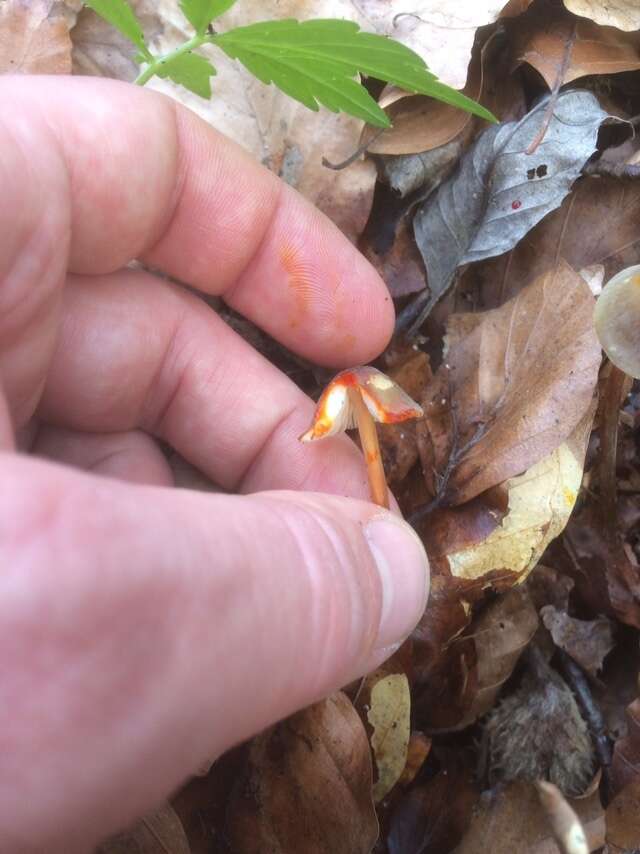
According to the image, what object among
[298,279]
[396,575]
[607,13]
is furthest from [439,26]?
[396,575]

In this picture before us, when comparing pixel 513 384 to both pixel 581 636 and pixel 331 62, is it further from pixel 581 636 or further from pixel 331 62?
pixel 331 62

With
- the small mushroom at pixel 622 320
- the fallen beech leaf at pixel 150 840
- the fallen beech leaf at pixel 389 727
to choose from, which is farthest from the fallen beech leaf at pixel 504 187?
the fallen beech leaf at pixel 150 840

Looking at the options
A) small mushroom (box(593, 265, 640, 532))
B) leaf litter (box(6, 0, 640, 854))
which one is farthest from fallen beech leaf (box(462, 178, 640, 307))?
small mushroom (box(593, 265, 640, 532))

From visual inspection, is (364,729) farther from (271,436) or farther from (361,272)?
(361,272)

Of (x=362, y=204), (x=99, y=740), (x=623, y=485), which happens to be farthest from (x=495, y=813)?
(x=362, y=204)

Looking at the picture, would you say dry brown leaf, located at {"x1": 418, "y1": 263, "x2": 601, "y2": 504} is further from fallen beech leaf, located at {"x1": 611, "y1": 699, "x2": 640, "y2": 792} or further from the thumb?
the thumb

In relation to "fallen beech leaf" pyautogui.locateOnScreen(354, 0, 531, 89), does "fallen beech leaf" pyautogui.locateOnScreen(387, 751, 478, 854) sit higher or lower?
lower
